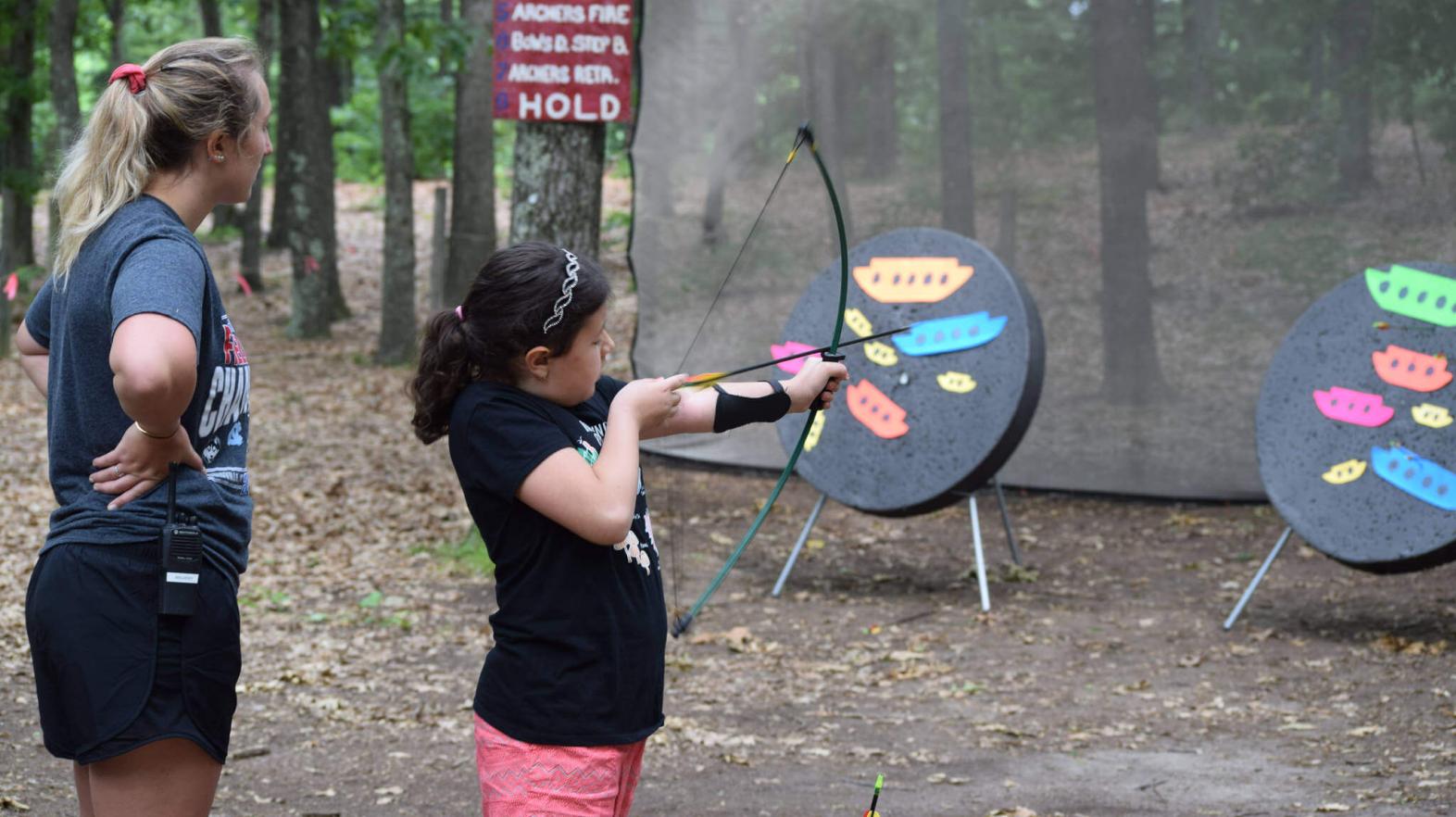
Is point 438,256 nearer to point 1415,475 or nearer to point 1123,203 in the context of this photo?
point 1123,203

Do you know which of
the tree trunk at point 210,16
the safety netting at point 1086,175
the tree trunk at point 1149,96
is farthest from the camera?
the tree trunk at point 210,16

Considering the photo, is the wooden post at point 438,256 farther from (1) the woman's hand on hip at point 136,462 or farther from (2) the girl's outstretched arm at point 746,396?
(1) the woman's hand on hip at point 136,462

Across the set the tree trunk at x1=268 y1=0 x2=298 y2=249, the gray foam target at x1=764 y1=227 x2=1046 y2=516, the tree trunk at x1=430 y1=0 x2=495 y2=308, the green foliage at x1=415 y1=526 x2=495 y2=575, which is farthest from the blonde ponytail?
the tree trunk at x1=268 y1=0 x2=298 y2=249

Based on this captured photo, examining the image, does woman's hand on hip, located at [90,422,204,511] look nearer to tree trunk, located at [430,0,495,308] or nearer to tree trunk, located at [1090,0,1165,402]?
tree trunk, located at [1090,0,1165,402]

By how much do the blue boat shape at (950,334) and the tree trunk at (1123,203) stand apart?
72.5 inches

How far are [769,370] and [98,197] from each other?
521 centimetres

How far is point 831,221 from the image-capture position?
7.95 m

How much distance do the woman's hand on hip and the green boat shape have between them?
15.0ft

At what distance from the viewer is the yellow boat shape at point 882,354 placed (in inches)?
236

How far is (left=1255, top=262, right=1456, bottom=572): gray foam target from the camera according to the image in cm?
486

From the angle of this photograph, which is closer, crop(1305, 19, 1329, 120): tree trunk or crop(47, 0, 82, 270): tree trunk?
crop(1305, 19, 1329, 120): tree trunk

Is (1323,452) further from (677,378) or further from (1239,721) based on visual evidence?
(677,378)

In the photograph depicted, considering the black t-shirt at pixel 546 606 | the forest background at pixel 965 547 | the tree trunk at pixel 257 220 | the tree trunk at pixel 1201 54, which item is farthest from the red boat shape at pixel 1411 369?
the tree trunk at pixel 257 220

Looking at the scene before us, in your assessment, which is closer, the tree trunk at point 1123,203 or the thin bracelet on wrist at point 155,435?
the thin bracelet on wrist at point 155,435
